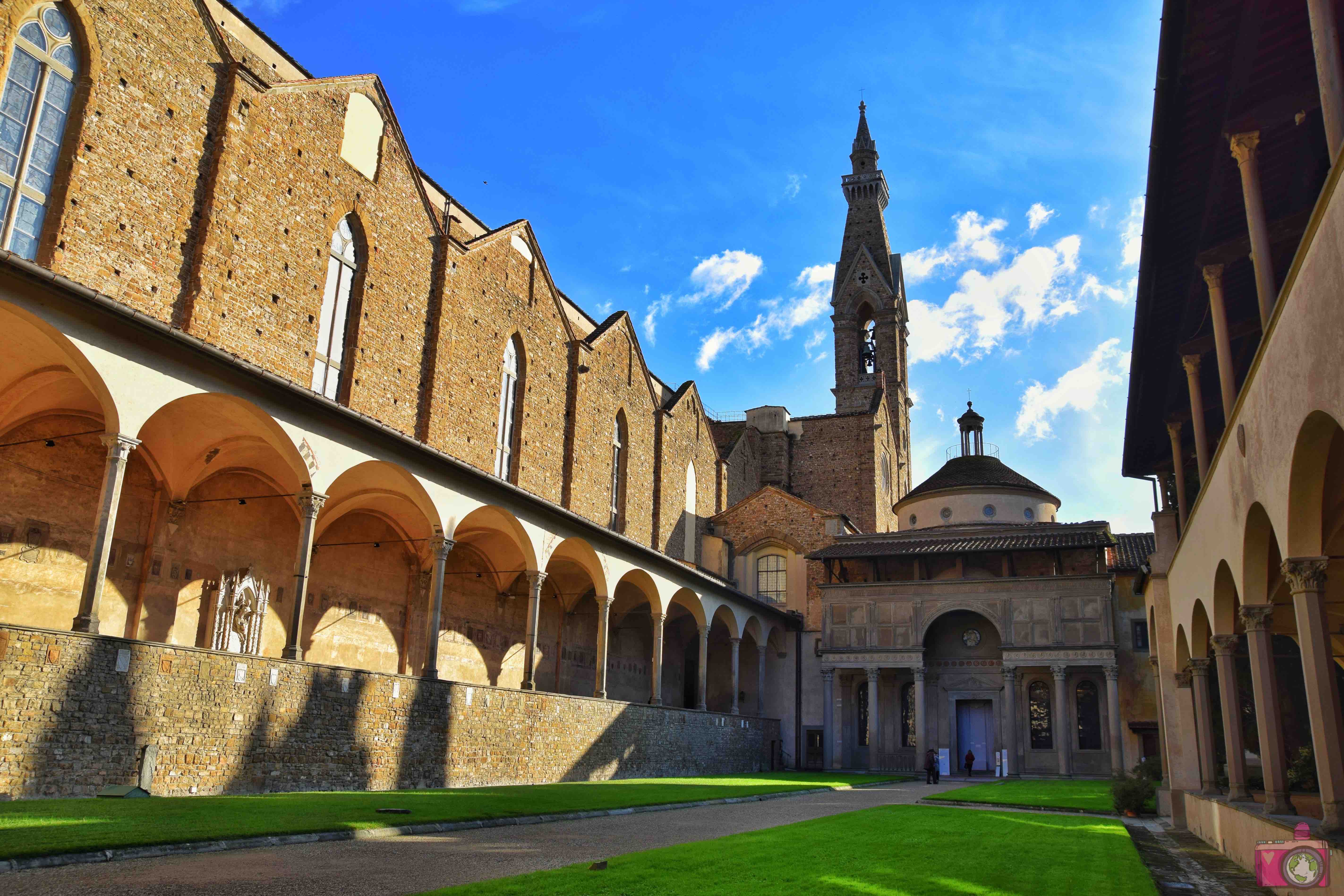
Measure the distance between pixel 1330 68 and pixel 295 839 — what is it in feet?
33.0

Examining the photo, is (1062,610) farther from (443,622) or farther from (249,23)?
(249,23)

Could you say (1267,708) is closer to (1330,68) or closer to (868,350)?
(1330,68)

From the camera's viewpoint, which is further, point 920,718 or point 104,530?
point 920,718

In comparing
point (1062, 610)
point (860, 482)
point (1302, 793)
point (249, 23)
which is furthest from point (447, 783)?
point (860, 482)

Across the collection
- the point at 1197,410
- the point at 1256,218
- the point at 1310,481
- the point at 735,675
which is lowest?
the point at 735,675

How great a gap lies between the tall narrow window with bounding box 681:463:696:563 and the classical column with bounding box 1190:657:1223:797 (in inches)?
979

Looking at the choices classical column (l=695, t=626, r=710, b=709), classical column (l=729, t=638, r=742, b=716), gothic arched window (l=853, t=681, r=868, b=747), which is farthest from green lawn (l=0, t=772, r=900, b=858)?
gothic arched window (l=853, t=681, r=868, b=747)

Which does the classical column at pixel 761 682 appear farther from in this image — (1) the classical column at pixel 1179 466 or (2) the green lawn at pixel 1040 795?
(1) the classical column at pixel 1179 466

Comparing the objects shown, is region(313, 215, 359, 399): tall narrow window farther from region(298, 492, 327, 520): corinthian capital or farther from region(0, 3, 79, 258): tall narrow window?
region(0, 3, 79, 258): tall narrow window

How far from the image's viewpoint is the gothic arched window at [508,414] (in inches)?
1089

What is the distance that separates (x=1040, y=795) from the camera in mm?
20859

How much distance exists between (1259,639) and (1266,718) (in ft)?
2.41

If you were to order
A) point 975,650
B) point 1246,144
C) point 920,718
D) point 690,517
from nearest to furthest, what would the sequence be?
point 1246,144
point 920,718
point 975,650
point 690,517

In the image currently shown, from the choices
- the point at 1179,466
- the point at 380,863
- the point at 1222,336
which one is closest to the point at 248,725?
the point at 380,863
